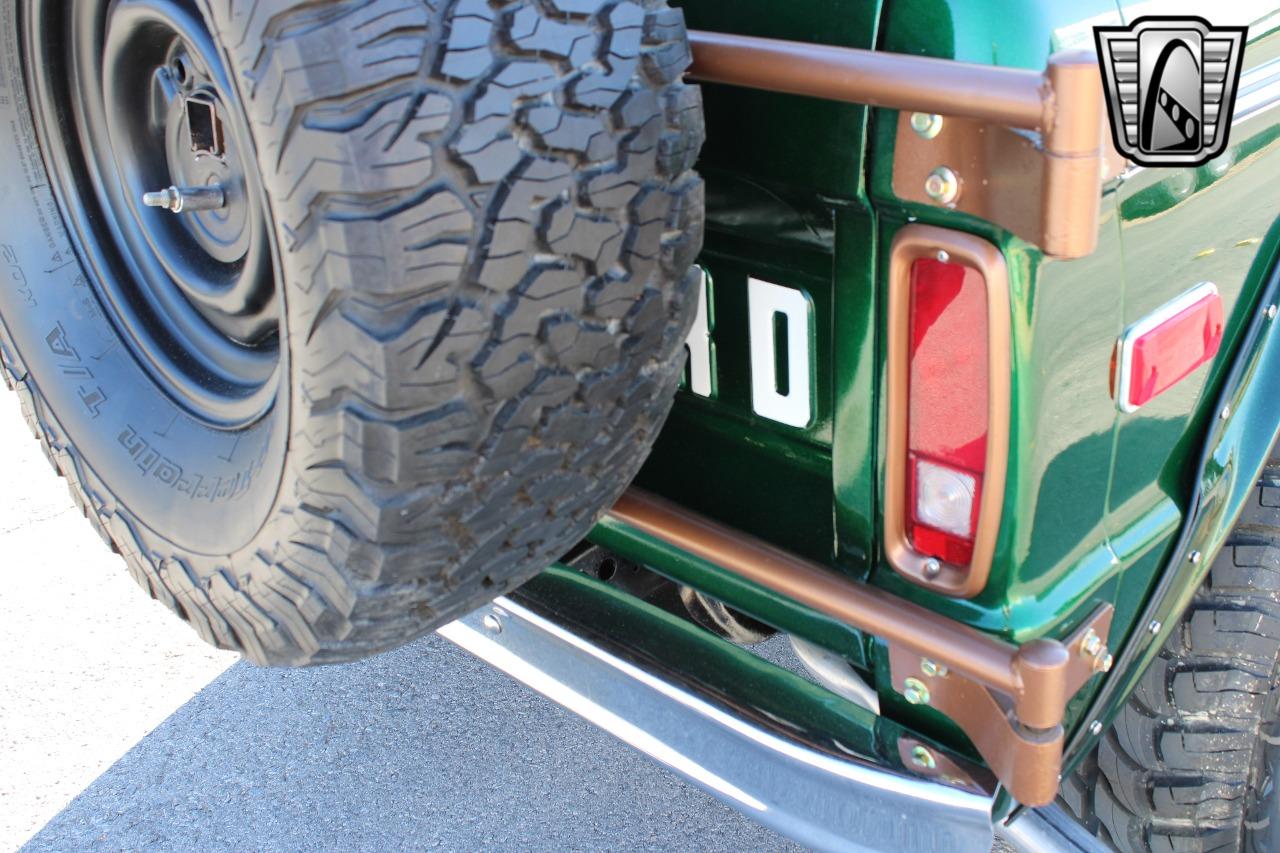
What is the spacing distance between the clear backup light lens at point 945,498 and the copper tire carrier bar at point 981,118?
0.33 metres

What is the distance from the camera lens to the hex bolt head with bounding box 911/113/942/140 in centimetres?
118

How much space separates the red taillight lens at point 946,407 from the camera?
128cm

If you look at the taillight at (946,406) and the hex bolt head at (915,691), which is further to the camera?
the hex bolt head at (915,691)

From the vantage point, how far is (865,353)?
1396 mm

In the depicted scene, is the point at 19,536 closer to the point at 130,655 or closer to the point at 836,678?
the point at 130,655

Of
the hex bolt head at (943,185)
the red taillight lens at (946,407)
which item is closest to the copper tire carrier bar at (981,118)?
the hex bolt head at (943,185)

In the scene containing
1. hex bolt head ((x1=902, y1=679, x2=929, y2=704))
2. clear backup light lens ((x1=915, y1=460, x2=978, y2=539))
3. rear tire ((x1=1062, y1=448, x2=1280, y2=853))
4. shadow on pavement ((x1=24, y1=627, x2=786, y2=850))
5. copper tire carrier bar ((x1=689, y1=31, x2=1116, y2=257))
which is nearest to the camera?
copper tire carrier bar ((x1=689, y1=31, x2=1116, y2=257))

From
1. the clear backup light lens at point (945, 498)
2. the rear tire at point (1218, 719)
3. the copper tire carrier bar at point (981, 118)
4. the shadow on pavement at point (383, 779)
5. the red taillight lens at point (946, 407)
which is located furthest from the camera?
the shadow on pavement at point (383, 779)

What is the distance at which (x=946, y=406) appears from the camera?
1.35m

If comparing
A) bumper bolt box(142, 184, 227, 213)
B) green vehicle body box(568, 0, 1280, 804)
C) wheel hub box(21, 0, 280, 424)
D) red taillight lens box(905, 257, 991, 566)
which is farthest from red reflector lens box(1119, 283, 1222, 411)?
bumper bolt box(142, 184, 227, 213)

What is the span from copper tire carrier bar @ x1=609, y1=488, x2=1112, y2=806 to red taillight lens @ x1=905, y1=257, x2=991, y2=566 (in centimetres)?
10

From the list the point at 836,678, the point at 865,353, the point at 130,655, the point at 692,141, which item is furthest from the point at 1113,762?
the point at 130,655

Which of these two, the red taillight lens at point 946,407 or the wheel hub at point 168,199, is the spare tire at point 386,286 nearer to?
the wheel hub at point 168,199

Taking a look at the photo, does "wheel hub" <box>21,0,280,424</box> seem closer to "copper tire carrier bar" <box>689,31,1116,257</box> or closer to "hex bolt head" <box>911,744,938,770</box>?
"copper tire carrier bar" <box>689,31,1116,257</box>
